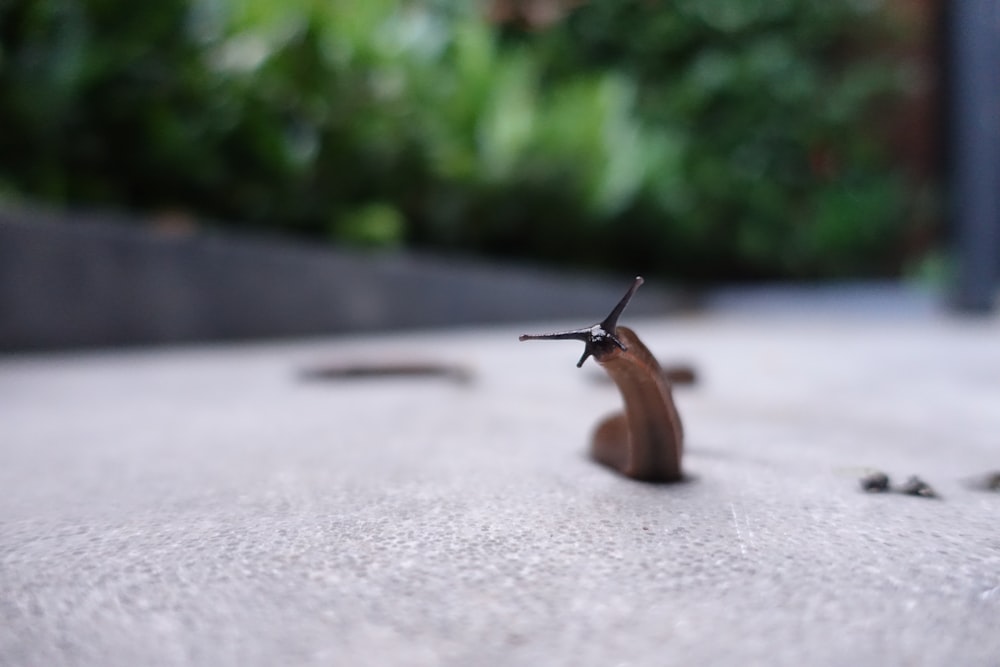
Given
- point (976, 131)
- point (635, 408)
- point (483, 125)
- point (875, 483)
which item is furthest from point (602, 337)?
point (483, 125)

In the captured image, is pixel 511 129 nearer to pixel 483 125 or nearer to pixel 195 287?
pixel 483 125

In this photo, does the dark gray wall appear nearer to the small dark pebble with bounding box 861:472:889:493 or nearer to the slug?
the slug

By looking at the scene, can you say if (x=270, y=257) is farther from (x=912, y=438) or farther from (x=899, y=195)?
(x=899, y=195)

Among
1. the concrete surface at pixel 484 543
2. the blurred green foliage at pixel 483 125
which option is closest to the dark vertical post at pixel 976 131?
the blurred green foliage at pixel 483 125

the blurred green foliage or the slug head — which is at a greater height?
the blurred green foliage

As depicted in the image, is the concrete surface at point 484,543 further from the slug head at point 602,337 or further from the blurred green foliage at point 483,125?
the blurred green foliage at point 483,125

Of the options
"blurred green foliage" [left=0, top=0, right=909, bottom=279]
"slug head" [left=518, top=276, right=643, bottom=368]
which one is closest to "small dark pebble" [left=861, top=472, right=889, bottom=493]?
"slug head" [left=518, top=276, right=643, bottom=368]

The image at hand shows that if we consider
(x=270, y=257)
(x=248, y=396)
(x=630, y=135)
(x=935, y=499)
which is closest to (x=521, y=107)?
(x=630, y=135)
